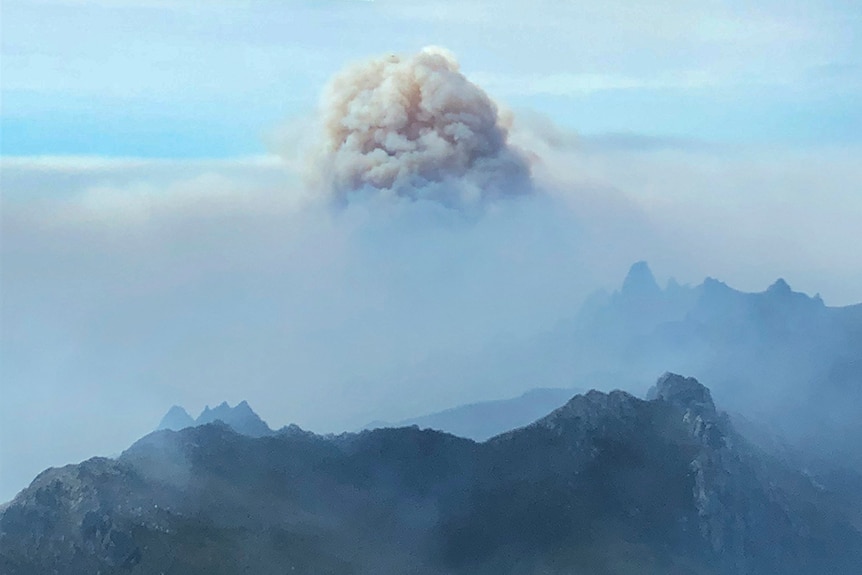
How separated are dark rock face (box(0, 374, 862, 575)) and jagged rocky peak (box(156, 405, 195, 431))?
8.49 ft

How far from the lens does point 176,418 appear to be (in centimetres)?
6369

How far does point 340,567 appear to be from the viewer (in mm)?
57125

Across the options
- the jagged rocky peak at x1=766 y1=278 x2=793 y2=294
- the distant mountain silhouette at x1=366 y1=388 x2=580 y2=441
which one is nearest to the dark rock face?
the distant mountain silhouette at x1=366 y1=388 x2=580 y2=441

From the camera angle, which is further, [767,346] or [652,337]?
[767,346]

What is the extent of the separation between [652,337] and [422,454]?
74.2 ft

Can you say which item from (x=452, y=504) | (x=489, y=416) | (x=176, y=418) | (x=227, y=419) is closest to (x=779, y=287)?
(x=489, y=416)

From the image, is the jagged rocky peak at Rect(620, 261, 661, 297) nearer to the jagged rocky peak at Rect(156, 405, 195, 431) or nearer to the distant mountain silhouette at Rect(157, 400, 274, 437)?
the distant mountain silhouette at Rect(157, 400, 274, 437)

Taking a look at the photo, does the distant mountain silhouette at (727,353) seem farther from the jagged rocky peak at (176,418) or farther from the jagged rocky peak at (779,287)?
the jagged rocky peak at (176,418)

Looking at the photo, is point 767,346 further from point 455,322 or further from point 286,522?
point 286,522

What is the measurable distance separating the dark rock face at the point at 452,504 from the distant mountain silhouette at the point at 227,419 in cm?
126

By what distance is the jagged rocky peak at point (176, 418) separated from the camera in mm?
63500

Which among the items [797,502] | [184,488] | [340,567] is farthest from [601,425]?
[184,488]

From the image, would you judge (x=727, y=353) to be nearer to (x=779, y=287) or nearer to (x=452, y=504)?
(x=779, y=287)

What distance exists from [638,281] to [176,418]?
122 ft
